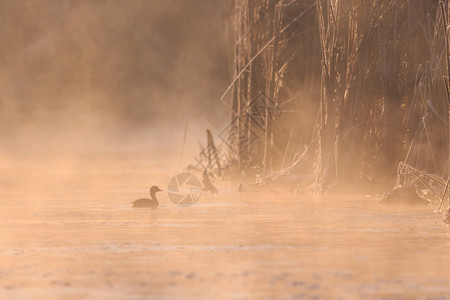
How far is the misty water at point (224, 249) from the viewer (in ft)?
34.4

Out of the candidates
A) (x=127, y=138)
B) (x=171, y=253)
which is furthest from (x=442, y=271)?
(x=127, y=138)

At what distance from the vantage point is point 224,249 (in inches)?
510

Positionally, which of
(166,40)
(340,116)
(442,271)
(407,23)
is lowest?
(442,271)

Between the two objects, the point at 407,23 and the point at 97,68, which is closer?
the point at 407,23

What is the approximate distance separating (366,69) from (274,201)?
2.34m

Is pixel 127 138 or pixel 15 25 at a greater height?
pixel 15 25

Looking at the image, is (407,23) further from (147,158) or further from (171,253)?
(147,158)

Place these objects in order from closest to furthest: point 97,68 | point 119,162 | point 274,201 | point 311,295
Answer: point 311,295, point 274,201, point 119,162, point 97,68

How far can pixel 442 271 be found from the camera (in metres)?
11.3

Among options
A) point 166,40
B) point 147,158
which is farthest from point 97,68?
point 147,158

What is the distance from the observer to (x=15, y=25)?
246 feet

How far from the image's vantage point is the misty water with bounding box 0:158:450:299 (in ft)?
34.4

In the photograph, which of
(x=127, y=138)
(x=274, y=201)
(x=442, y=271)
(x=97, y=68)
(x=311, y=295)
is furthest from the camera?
(x=97, y=68)

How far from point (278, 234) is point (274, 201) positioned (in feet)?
16.9
